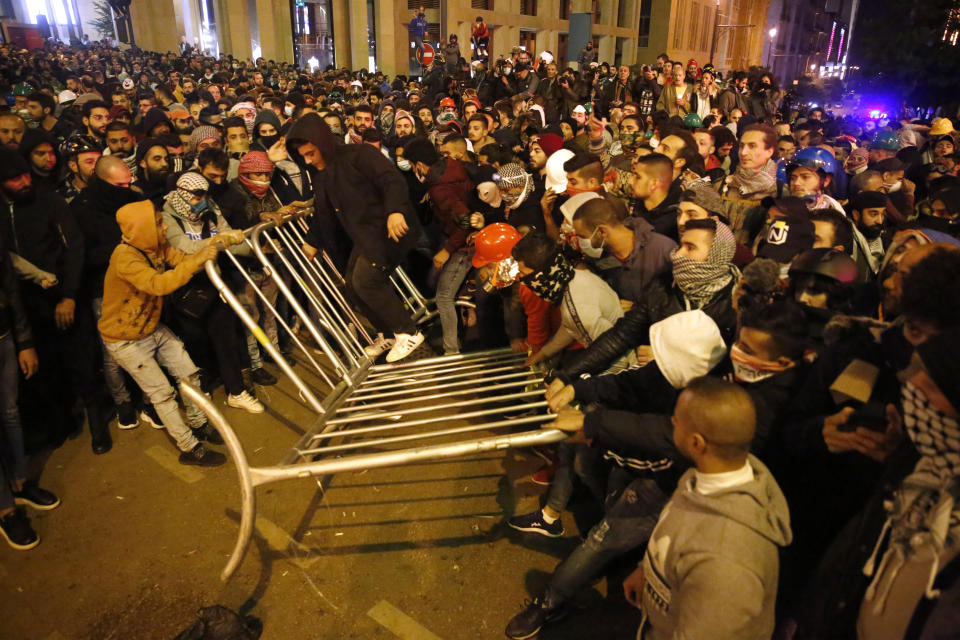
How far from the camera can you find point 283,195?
5.42 metres

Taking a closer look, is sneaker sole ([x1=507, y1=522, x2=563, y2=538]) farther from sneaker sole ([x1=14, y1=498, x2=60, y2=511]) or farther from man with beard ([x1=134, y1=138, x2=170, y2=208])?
man with beard ([x1=134, y1=138, x2=170, y2=208])

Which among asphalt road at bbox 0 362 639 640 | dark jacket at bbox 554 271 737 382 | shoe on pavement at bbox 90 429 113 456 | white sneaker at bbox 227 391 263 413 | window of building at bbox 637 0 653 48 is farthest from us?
window of building at bbox 637 0 653 48

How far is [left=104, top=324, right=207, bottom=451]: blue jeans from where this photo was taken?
3.78 meters

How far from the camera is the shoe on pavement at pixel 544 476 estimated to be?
3725 millimetres

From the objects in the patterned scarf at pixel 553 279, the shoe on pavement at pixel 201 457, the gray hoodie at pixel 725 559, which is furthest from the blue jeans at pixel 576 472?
the shoe on pavement at pixel 201 457

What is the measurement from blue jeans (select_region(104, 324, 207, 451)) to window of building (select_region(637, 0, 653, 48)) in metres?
40.4

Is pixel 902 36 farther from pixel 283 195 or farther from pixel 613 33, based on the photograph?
pixel 283 195

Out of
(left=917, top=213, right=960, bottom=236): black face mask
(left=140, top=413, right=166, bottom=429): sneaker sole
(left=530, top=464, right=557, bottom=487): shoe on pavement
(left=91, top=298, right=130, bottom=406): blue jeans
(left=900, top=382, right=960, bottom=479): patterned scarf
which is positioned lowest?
(left=140, top=413, right=166, bottom=429): sneaker sole

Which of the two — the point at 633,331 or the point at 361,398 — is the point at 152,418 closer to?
the point at 361,398

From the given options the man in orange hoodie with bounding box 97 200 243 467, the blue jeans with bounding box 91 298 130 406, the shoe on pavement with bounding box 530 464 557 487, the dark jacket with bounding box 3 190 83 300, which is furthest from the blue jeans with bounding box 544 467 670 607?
the dark jacket with bounding box 3 190 83 300

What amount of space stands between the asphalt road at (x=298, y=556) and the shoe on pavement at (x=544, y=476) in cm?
5

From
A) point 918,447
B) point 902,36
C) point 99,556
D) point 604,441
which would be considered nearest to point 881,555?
point 918,447

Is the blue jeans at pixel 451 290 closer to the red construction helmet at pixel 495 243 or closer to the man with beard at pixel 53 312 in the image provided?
the red construction helmet at pixel 495 243


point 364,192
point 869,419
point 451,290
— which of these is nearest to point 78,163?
point 364,192
